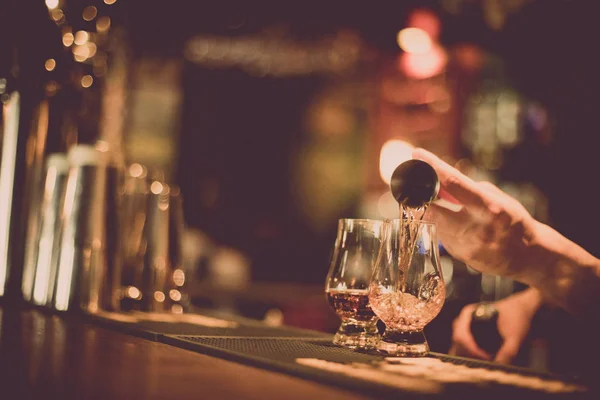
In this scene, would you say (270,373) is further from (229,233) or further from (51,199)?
(229,233)

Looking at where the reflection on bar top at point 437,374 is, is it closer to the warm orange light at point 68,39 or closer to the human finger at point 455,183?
the human finger at point 455,183

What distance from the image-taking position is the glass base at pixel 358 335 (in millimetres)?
1195

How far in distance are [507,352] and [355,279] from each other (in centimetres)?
54

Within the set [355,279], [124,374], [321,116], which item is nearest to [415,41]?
[321,116]

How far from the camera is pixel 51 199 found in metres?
1.80

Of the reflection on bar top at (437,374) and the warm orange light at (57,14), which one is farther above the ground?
the warm orange light at (57,14)

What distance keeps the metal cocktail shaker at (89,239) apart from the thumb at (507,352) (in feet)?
2.59

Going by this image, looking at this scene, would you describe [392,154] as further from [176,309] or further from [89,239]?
[89,239]

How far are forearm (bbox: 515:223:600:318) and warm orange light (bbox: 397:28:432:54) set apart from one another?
11.7ft

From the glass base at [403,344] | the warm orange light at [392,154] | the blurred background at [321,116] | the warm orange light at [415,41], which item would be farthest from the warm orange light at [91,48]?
the warm orange light at [392,154]

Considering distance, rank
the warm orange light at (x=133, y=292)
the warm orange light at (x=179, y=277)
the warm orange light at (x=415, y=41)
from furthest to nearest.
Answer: the warm orange light at (x=415, y=41), the warm orange light at (x=179, y=277), the warm orange light at (x=133, y=292)

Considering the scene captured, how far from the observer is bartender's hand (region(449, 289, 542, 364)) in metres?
1.52

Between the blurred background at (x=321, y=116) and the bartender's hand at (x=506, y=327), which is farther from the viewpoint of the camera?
the blurred background at (x=321, y=116)

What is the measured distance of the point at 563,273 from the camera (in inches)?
61.6
